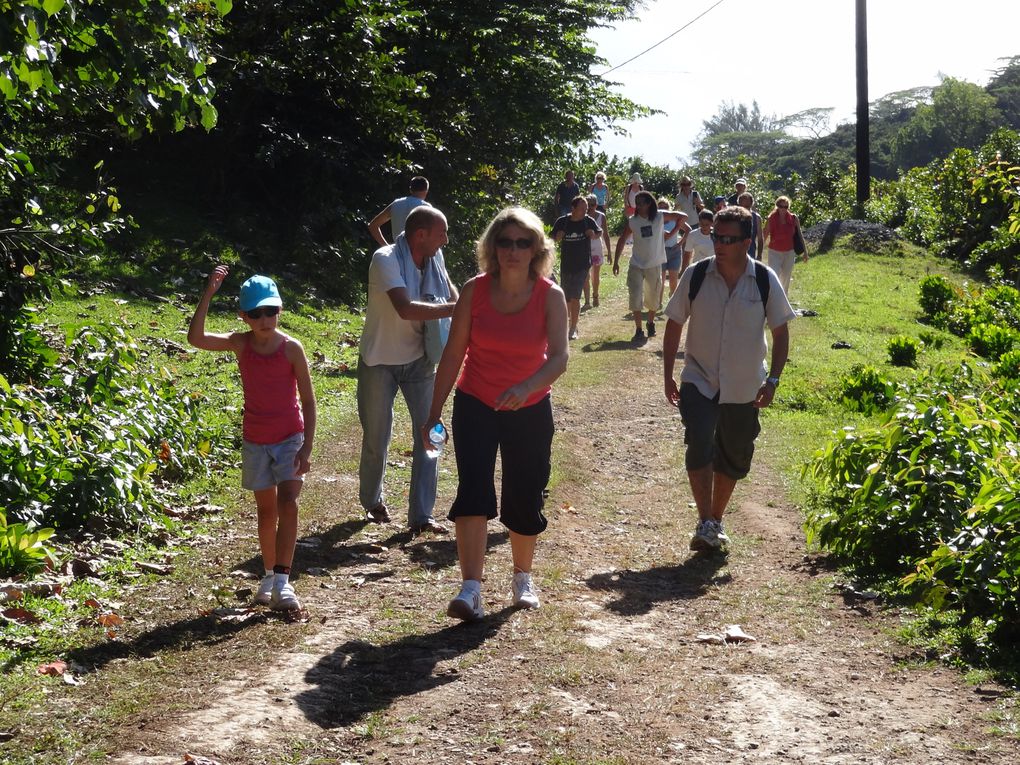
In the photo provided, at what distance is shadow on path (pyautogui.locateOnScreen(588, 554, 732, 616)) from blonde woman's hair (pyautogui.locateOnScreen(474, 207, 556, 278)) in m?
1.94

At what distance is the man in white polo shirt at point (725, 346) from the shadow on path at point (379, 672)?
6.80 feet

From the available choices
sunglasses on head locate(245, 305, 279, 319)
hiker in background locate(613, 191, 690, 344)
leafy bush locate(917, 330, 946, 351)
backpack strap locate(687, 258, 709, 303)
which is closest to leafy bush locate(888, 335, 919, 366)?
leafy bush locate(917, 330, 946, 351)

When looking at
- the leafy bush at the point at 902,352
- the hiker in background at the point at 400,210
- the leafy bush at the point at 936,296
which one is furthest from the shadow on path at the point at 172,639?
the leafy bush at the point at 936,296

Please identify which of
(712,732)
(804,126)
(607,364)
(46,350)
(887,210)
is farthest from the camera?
(804,126)

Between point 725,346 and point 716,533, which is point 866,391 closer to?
point 716,533

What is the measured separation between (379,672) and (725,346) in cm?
313

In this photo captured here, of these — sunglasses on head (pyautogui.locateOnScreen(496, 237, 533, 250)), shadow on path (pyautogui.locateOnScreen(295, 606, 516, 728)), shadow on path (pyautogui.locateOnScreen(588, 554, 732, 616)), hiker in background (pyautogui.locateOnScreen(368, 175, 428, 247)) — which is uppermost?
hiker in background (pyautogui.locateOnScreen(368, 175, 428, 247))

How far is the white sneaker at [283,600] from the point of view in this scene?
587 cm

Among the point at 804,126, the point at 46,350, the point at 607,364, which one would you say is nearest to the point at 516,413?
the point at 46,350

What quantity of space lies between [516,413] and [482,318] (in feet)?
1.58

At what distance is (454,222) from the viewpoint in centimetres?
2106

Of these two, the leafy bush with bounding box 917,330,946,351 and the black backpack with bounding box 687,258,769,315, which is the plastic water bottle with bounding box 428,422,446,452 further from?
the leafy bush with bounding box 917,330,946,351

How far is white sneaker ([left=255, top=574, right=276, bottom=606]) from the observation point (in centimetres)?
594

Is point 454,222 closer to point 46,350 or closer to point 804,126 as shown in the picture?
point 46,350
